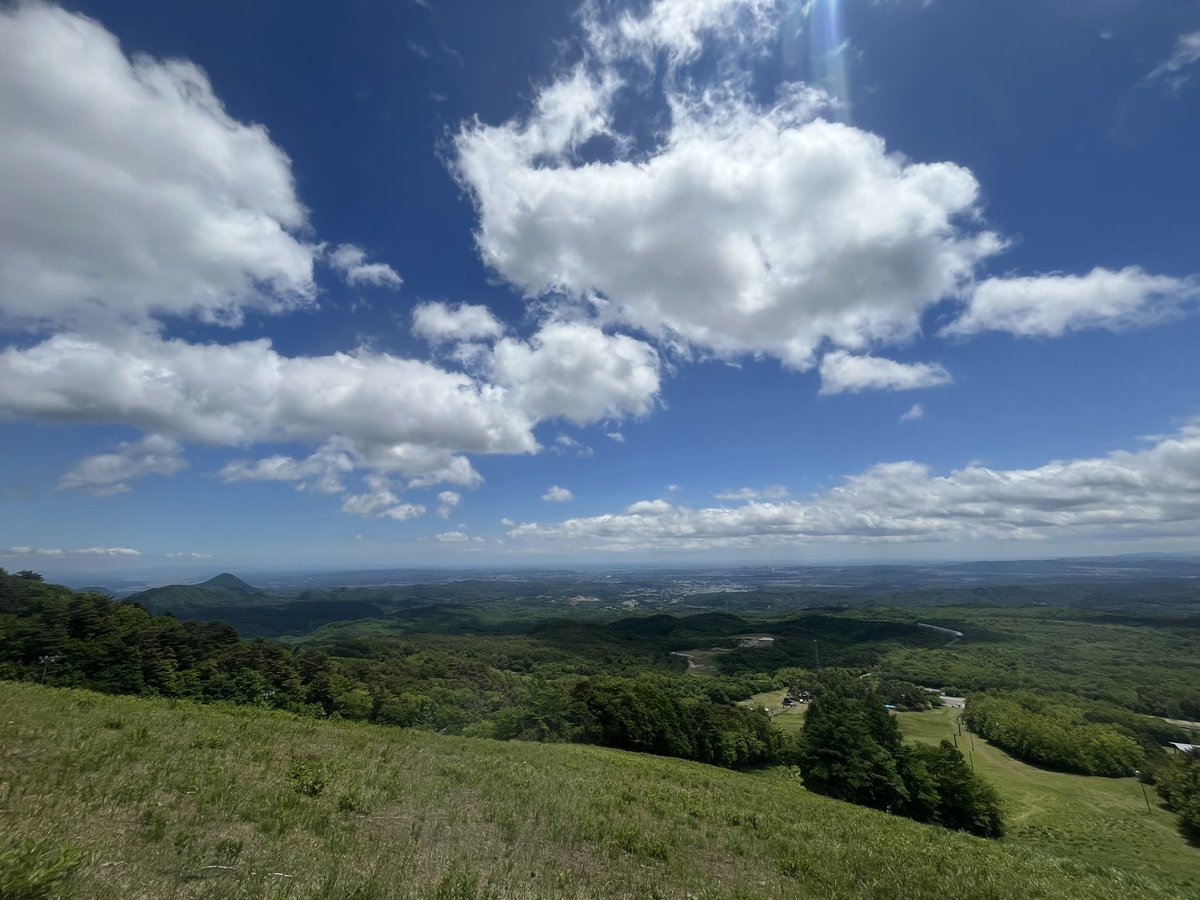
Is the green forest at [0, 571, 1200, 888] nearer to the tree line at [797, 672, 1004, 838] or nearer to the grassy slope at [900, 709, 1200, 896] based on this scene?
the tree line at [797, 672, 1004, 838]

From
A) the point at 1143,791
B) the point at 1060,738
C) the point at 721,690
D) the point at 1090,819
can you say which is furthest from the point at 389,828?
the point at 721,690

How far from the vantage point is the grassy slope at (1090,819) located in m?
33.7

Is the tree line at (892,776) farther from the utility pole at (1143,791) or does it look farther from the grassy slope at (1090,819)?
the utility pole at (1143,791)

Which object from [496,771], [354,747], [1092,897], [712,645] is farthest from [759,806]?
[712,645]

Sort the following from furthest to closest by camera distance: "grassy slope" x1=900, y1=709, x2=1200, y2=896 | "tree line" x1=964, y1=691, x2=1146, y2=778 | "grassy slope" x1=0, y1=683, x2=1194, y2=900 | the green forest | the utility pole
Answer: "tree line" x1=964, y1=691, x2=1146, y2=778 → the utility pole → the green forest → "grassy slope" x1=900, y1=709, x2=1200, y2=896 → "grassy slope" x1=0, y1=683, x2=1194, y2=900

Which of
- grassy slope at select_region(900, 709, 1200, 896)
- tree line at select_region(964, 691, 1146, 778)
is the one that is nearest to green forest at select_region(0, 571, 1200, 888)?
tree line at select_region(964, 691, 1146, 778)

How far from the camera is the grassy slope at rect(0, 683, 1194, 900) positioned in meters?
6.57

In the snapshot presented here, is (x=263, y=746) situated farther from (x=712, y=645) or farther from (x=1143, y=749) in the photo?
(x=712, y=645)

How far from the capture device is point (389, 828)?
29.0 ft

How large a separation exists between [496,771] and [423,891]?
26.6ft

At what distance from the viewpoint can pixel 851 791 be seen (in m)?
→ 31.0

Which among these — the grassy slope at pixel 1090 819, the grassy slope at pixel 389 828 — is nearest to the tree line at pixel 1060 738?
the grassy slope at pixel 1090 819

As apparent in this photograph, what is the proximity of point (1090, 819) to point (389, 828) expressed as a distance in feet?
229

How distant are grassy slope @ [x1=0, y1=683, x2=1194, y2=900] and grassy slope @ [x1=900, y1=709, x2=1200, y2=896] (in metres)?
20.4
